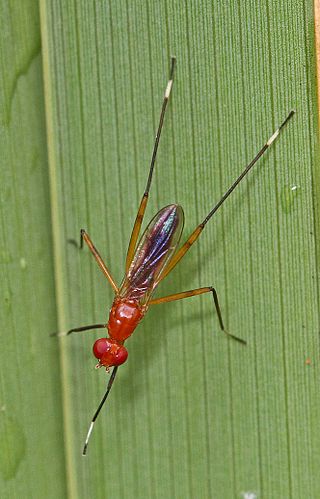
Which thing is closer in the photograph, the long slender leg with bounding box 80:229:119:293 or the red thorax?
the red thorax

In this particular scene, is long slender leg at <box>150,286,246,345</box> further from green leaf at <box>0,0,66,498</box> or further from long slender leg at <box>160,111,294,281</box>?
green leaf at <box>0,0,66,498</box>

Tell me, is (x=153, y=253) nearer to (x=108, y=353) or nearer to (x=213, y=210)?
(x=213, y=210)

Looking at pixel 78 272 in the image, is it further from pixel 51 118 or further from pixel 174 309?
pixel 51 118

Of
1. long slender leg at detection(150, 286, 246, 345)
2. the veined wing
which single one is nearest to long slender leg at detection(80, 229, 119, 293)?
the veined wing

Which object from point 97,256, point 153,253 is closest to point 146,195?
point 153,253

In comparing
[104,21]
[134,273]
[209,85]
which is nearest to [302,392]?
[134,273]

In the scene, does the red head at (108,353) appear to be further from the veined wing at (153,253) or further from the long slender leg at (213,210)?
the long slender leg at (213,210)
